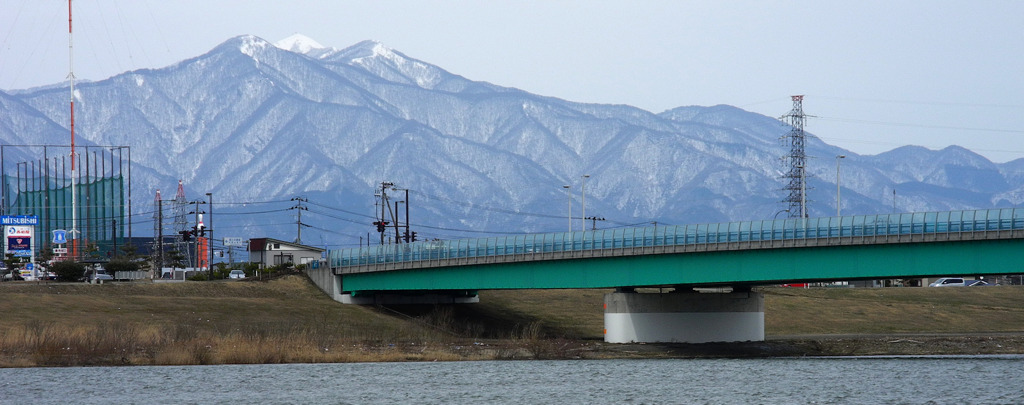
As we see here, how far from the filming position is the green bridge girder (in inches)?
3130

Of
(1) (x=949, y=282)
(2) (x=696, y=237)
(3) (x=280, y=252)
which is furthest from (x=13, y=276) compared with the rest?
(1) (x=949, y=282)

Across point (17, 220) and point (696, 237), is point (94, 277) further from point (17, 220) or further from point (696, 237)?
point (696, 237)

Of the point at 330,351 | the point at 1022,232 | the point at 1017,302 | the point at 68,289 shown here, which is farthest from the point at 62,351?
the point at 1017,302

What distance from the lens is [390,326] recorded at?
360 ft

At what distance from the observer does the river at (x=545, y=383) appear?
6359 cm

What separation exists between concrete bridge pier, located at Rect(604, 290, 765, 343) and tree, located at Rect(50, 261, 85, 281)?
58.8 meters

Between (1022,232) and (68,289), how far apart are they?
250 ft

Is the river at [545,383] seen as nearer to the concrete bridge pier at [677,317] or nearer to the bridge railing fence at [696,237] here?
the concrete bridge pier at [677,317]

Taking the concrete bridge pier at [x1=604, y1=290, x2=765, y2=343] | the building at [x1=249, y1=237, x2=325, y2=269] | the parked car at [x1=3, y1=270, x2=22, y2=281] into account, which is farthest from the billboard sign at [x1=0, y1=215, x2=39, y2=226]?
the concrete bridge pier at [x1=604, y1=290, x2=765, y2=343]

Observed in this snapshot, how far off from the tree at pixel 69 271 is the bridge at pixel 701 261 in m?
28.8

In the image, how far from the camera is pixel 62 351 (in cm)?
8381

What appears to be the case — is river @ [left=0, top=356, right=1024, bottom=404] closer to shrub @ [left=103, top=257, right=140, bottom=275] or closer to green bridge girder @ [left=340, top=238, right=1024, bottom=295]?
green bridge girder @ [left=340, top=238, right=1024, bottom=295]

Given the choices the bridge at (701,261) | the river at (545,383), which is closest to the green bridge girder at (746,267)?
the bridge at (701,261)

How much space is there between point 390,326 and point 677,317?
25823 millimetres
